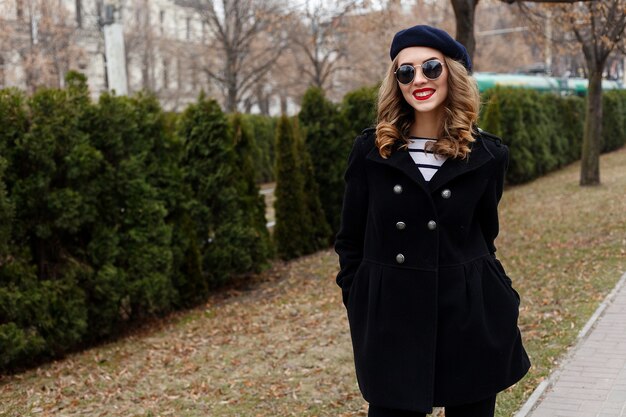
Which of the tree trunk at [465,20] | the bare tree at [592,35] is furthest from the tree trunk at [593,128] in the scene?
the tree trunk at [465,20]

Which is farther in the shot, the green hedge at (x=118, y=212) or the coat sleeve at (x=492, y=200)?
the green hedge at (x=118, y=212)

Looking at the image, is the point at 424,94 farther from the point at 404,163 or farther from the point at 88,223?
the point at 88,223

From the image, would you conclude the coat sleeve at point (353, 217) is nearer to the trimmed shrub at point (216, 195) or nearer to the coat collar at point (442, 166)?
the coat collar at point (442, 166)

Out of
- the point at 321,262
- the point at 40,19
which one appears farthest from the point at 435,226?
the point at 40,19

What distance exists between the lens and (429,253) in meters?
2.79

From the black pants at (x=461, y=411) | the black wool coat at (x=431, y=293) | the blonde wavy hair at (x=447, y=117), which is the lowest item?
the black pants at (x=461, y=411)

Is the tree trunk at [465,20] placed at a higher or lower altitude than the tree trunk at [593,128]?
higher

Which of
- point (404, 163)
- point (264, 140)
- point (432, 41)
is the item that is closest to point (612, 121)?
point (264, 140)

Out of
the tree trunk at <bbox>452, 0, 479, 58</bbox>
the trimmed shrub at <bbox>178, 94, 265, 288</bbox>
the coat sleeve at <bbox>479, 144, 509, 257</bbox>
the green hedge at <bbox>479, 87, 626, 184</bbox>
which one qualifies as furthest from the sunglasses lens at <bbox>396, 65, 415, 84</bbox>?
the green hedge at <bbox>479, 87, 626, 184</bbox>

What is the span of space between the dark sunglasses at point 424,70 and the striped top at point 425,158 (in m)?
0.23

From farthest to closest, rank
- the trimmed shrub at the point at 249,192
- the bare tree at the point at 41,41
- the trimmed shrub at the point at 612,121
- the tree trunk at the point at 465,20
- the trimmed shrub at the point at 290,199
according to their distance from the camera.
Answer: the trimmed shrub at the point at 612,121 → the bare tree at the point at 41,41 → the trimmed shrub at the point at 290,199 → the tree trunk at the point at 465,20 → the trimmed shrub at the point at 249,192

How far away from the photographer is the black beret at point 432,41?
286 centimetres

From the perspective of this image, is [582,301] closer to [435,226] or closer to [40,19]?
[435,226]

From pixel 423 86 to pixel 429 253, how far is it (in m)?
0.62
